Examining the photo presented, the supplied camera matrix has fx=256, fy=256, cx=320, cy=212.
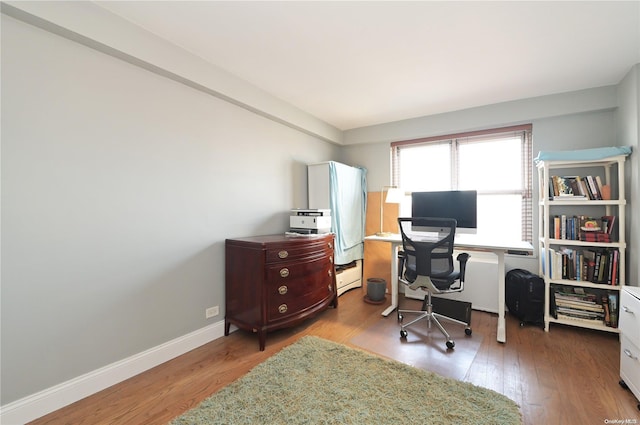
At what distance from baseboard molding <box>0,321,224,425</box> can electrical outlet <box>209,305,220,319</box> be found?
11cm

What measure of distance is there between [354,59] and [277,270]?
195cm

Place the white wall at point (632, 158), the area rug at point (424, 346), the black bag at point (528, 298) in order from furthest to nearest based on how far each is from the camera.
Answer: the black bag at point (528, 298) < the white wall at point (632, 158) < the area rug at point (424, 346)

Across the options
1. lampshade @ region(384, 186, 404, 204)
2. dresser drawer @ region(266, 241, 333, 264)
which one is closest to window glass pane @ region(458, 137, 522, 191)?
lampshade @ region(384, 186, 404, 204)

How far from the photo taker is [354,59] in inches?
86.0

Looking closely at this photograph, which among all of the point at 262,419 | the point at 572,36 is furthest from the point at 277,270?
the point at 572,36

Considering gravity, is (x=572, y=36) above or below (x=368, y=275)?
above

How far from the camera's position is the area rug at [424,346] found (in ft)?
6.43

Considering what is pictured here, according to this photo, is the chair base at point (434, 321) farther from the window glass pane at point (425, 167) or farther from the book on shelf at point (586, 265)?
the window glass pane at point (425, 167)

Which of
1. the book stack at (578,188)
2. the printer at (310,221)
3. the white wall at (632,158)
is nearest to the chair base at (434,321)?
the printer at (310,221)

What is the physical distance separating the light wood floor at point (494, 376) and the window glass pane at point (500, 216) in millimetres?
1078

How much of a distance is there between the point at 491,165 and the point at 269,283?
3103 mm

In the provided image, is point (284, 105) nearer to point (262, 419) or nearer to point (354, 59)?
A: point (354, 59)

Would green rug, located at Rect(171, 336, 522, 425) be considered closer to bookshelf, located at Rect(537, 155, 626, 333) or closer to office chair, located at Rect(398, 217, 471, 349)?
office chair, located at Rect(398, 217, 471, 349)

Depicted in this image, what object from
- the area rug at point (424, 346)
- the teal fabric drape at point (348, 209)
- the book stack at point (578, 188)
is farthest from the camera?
the teal fabric drape at point (348, 209)
